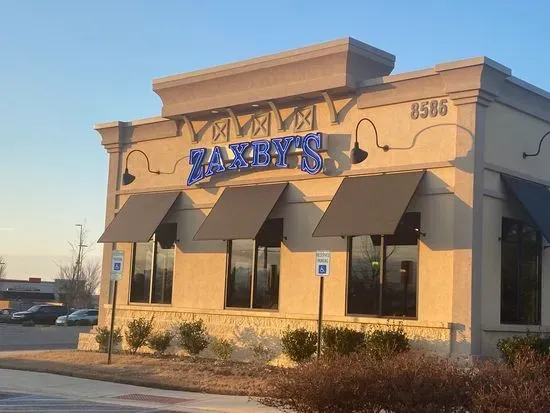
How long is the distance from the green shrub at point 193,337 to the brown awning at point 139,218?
2.92 metres

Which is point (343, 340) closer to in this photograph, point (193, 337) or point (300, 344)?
point (300, 344)

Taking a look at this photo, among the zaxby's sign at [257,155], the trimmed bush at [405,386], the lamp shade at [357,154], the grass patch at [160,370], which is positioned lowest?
the grass patch at [160,370]

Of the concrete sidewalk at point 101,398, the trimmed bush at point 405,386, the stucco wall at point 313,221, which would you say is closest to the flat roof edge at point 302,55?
the stucco wall at point 313,221

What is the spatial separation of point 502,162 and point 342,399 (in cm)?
1037

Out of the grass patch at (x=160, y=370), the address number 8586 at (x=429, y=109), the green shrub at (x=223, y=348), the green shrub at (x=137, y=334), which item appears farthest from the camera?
the green shrub at (x=137, y=334)

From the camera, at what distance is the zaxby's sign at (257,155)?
2052 centimetres

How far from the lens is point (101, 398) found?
15.4 metres

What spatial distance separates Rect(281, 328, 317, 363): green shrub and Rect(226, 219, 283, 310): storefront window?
1.79m

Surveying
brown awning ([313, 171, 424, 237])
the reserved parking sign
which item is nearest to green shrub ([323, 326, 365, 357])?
brown awning ([313, 171, 424, 237])

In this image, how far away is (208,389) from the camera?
1652 centimetres

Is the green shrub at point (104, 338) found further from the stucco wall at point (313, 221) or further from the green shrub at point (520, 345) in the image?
Result: the green shrub at point (520, 345)

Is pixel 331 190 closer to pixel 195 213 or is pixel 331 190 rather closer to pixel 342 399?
pixel 195 213

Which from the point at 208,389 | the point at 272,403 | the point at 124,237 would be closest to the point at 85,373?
the point at 208,389

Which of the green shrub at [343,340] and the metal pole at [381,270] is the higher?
the metal pole at [381,270]
